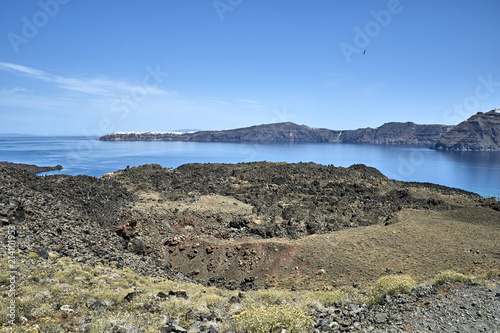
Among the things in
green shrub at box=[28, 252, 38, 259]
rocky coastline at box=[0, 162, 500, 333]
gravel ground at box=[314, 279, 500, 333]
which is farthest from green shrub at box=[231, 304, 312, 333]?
green shrub at box=[28, 252, 38, 259]

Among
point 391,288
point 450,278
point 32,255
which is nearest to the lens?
point 391,288

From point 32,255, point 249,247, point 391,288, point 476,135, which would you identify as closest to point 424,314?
point 391,288

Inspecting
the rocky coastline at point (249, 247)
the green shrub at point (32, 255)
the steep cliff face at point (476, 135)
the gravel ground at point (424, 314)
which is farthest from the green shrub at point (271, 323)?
the steep cliff face at point (476, 135)

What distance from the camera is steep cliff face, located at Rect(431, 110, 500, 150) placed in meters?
152

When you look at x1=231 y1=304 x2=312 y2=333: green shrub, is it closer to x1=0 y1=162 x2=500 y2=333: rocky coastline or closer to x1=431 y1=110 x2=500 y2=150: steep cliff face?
x1=0 y1=162 x2=500 y2=333: rocky coastline

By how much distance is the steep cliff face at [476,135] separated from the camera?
152 meters

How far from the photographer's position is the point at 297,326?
6.40 metres

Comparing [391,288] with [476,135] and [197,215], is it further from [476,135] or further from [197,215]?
[476,135]

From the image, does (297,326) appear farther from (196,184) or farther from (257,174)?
(257,174)

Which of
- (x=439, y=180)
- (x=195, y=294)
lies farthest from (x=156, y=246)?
(x=439, y=180)

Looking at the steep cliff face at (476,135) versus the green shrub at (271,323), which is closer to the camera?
the green shrub at (271,323)

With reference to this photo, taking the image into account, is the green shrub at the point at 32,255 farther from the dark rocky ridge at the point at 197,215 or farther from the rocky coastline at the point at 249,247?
the dark rocky ridge at the point at 197,215

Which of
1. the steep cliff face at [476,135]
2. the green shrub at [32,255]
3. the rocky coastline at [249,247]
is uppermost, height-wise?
the steep cliff face at [476,135]

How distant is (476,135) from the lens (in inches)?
6132
